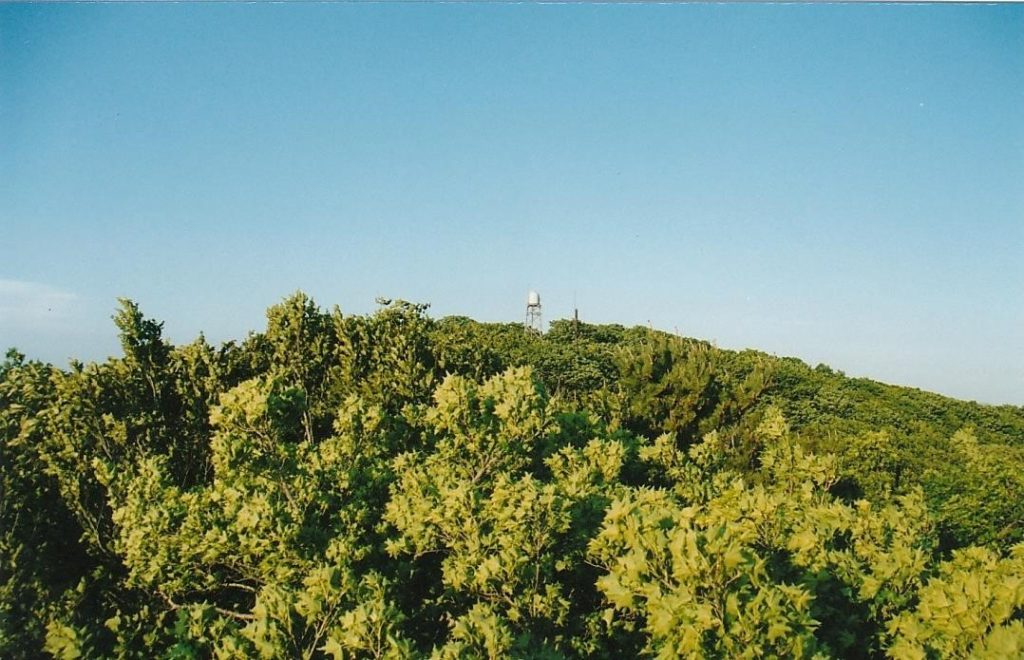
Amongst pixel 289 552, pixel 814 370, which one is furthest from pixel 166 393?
pixel 814 370

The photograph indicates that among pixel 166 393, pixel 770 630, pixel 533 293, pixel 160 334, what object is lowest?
pixel 770 630

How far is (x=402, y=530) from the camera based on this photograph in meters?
9.40

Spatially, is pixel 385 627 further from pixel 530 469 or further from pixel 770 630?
pixel 530 469

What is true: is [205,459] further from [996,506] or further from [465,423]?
[996,506]

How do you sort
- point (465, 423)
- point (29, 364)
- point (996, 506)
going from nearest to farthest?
point (465, 423) < point (29, 364) < point (996, 506)

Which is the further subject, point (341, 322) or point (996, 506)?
point (996, 506)

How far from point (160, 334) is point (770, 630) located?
44.8 ft

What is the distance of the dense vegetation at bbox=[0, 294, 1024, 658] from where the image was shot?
6.28 metres

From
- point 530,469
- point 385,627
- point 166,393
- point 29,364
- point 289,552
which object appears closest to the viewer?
point 385,627

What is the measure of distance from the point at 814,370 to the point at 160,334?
5277 centimetres

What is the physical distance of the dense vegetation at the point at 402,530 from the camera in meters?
6.28

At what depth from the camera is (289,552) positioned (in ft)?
27.1

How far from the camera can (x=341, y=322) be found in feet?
51.0

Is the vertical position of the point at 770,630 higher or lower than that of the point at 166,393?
lower
